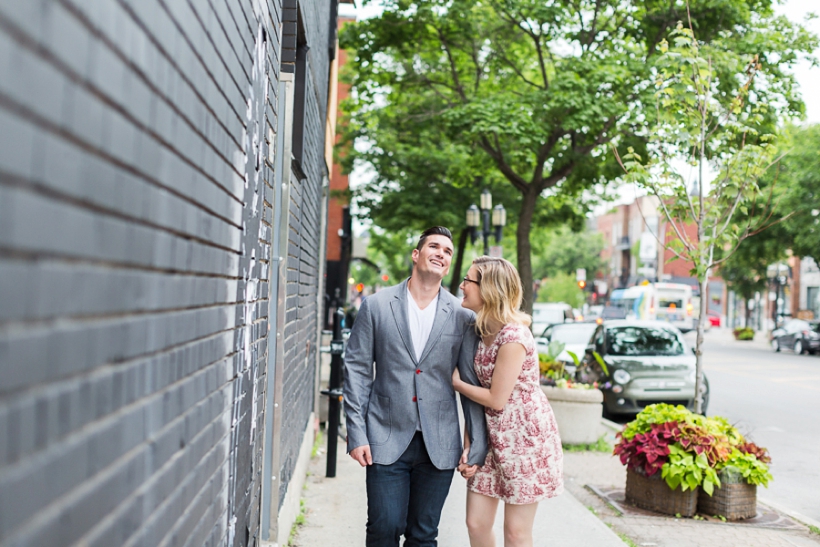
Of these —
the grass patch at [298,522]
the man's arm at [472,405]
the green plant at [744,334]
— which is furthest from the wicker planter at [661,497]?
the green plant at [744,334]

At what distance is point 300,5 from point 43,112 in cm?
425

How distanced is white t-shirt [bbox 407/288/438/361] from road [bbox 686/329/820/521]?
4568mm

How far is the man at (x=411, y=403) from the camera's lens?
12.4ft

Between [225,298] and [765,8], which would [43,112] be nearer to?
[225,298]

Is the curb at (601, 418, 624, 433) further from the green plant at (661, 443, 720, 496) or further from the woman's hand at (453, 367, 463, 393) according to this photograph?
the woman's hand at (453, 367, 463, 393)

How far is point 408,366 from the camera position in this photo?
3.80 meters

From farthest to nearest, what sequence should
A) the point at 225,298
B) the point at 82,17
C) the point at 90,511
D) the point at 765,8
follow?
the point at 765,8, the point at 225,298, the point at 90,511, the point at 82,17

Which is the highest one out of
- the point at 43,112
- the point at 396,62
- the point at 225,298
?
the point at 396,62

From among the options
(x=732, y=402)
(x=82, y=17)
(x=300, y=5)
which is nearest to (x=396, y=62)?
(x=732, y=402)

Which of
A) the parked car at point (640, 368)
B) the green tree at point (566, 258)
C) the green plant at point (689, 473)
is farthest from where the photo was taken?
the green tree at point (566, 258)

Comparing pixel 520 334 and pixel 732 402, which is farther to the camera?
pixel 732 402

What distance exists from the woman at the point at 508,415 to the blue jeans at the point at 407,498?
208 millimetres

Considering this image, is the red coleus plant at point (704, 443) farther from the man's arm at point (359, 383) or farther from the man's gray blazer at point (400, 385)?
the man's arm at point (359, 383)

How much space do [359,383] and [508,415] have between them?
0.71 meters
